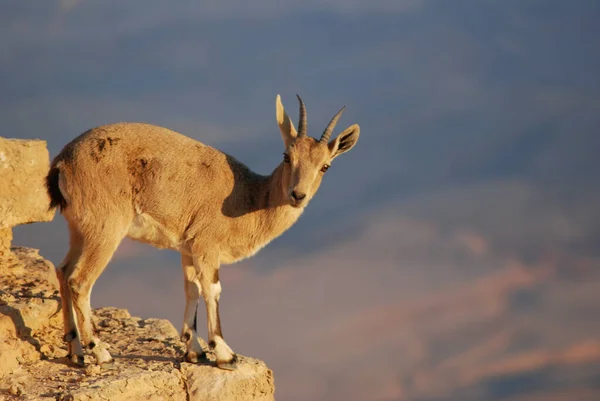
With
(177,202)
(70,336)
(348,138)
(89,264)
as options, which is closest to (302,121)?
(348,138)

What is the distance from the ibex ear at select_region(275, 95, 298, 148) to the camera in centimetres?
1466

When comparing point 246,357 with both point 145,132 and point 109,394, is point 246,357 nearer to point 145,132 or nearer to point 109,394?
point 109,394

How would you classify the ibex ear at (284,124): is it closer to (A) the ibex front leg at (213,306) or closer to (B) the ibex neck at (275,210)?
(B) the ibex neck at (275,210)

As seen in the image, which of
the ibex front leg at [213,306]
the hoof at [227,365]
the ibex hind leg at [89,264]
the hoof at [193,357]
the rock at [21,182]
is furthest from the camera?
the rock at [21,182]

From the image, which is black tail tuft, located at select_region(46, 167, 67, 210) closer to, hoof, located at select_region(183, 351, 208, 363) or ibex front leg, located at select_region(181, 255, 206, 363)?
ibex front leg, located at select_region(181, 255, 206, 363)

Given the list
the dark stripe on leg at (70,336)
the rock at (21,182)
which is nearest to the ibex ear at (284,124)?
the dark stripe on leg at (70,336)

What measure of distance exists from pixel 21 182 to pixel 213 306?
5044 millimetres

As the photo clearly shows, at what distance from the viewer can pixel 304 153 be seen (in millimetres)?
14109

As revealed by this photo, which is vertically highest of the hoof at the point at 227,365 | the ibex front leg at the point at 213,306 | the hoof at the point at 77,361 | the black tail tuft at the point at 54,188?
the black tail tuft at the point at 54,188

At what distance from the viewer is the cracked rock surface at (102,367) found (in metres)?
13.2

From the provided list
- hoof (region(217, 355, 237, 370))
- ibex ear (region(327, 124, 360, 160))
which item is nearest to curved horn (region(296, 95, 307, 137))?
ibex ear (region(327, 124, 360, 160))

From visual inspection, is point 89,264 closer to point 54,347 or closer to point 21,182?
point 54,347

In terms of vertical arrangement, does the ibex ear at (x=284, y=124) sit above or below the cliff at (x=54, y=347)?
above

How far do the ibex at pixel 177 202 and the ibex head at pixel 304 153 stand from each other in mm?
17
